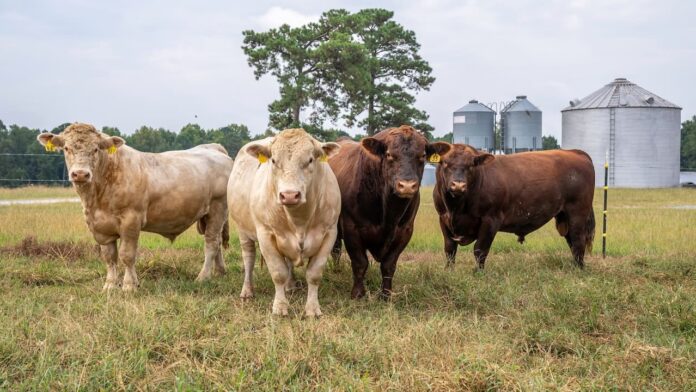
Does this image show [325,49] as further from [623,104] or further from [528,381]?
[528,381]

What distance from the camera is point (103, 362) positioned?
158 inches

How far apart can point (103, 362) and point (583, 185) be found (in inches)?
293

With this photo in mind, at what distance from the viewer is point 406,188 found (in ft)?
19.6

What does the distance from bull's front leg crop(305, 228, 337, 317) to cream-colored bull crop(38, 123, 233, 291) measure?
209cm

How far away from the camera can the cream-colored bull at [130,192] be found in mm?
6707

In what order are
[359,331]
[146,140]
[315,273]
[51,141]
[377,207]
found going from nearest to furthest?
[359,331], [315,273], [377,207], [51,141], [146,140]

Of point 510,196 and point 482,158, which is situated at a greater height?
point 482,158

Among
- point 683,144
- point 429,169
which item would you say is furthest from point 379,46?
point 683,144

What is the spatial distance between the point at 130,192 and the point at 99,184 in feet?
1.06

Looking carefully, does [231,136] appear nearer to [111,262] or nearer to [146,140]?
[146,140]

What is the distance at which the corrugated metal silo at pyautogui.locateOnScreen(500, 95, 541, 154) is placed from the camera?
4178 centimetres

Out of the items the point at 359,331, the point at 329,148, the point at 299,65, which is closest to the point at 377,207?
the point at 329,148

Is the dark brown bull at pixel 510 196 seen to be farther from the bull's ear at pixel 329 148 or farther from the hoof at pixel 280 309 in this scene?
the hoof at pixel 280 309

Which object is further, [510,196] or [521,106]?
[521,106]
